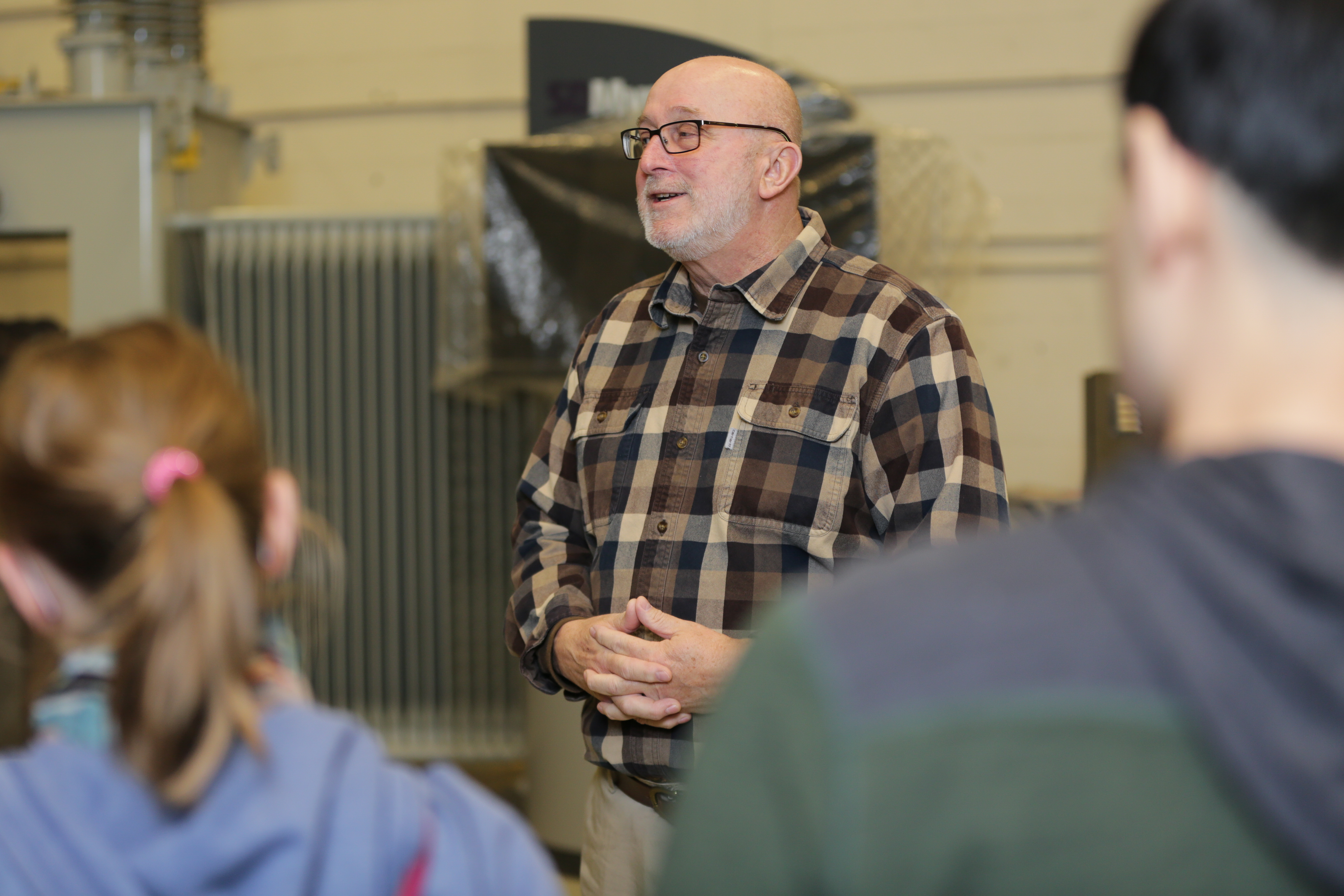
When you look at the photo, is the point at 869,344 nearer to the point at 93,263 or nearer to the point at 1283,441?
the point at 1283,441

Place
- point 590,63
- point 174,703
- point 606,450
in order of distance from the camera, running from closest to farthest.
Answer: point 174,703
point 606,450
point 590,63

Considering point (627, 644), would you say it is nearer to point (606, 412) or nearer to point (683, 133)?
point (606, 412)

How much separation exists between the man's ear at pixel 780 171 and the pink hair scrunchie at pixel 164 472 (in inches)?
39.4

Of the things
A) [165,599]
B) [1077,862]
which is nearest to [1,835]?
[165,599]

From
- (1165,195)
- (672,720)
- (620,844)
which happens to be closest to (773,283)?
(672,720)

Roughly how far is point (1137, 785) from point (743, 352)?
1031mm

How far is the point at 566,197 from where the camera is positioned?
253cm

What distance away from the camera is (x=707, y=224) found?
4.97 feet

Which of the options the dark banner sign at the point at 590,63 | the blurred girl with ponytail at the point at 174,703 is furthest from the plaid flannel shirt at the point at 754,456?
the dark banner sign at the point at 590,63

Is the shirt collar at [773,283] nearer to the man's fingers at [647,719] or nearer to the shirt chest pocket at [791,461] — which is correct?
the shirt chest pocket at [791,461]

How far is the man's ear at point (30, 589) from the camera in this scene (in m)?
0.74

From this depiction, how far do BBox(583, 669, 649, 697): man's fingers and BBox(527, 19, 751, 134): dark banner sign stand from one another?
5.19 ft

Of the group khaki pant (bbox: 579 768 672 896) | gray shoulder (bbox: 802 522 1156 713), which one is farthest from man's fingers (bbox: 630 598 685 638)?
gray shoulder (bbox: 802 522 1156 713)

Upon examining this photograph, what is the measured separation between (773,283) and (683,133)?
25 cm
